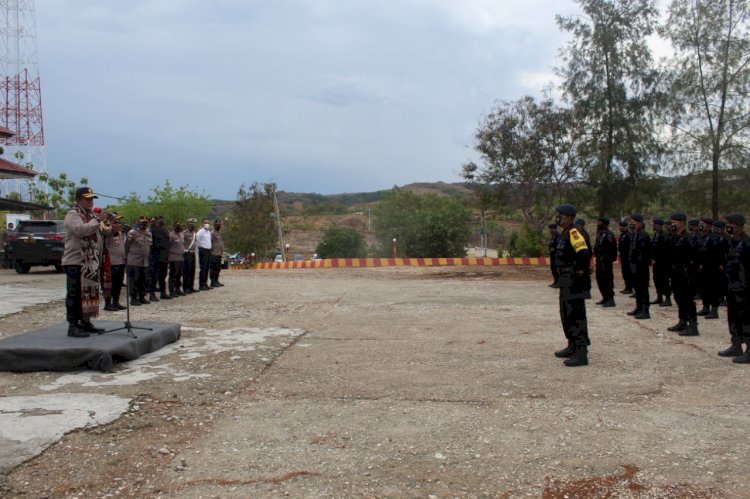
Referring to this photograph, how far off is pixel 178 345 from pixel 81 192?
2125 mm

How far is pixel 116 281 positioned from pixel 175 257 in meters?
2.26

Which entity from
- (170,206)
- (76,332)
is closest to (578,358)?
(76,332)

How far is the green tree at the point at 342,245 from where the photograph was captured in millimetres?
37625

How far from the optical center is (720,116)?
2017cm

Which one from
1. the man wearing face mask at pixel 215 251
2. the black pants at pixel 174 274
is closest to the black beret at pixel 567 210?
the black pants at pixel 174 274

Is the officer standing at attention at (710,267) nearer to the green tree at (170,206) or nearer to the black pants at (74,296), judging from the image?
the black pants at (74,296)

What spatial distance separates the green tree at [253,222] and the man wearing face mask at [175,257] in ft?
71.3

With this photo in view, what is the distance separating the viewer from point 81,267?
22.6 feet

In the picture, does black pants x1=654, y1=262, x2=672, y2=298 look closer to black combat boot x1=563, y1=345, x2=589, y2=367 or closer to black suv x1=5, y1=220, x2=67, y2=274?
black combat boot x1=563, y1=345, x2=589, y2=367

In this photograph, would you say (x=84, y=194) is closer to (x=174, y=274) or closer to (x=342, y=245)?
(x=174, y=274)

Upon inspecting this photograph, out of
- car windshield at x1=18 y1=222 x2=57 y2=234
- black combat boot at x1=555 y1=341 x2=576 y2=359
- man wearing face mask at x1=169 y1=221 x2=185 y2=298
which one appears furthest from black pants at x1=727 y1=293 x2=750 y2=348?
car windshield at x1=18 y1=222 x2=57 y2=234

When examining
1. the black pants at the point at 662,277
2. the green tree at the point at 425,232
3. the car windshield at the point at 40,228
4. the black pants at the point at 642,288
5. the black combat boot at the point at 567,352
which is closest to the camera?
the black combat boot at the point at 567,352

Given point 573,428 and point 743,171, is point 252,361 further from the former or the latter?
point 743,171

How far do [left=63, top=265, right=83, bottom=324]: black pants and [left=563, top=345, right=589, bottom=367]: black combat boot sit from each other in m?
5.30
